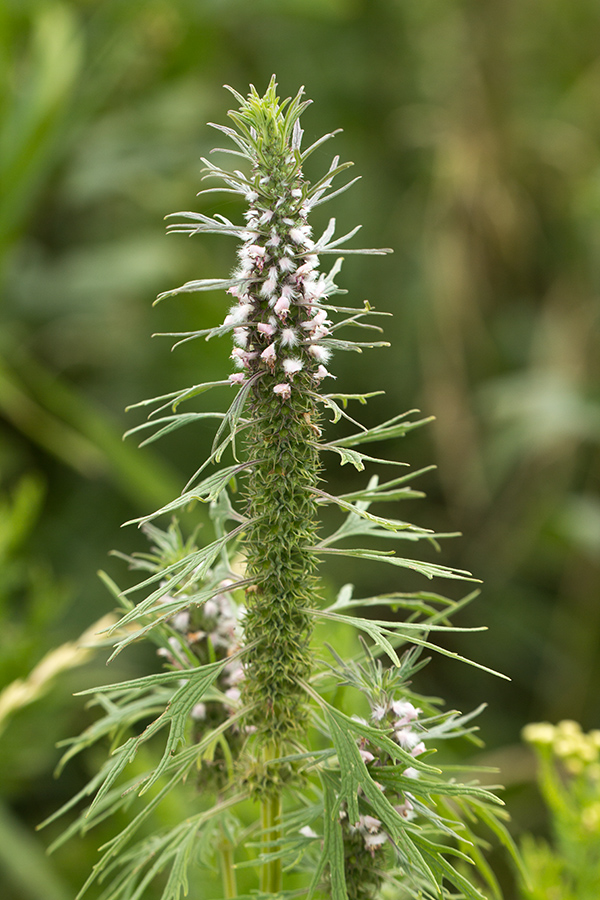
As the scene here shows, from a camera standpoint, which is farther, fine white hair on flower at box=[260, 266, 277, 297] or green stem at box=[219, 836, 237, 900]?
green stem at box=[219, 836, 237, 900]

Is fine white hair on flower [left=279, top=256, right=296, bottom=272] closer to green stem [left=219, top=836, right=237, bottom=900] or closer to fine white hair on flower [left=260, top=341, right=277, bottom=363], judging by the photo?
fine white hair on flower [left=260, top=341, right=277, bottom=363]

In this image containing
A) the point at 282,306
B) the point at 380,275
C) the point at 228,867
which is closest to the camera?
the point at 282,306

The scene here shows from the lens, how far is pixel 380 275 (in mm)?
2559

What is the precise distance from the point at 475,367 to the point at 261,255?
213 cm

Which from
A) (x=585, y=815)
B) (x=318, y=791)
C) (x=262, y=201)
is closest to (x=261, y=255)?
(x=262, y=201)

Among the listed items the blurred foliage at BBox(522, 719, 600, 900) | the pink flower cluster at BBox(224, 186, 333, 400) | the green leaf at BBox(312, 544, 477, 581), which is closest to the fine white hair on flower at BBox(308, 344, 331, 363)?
the pink flower cluster at BBox(224, 186, 333, 400)

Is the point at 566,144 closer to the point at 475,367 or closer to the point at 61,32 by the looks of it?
the point at 475,367

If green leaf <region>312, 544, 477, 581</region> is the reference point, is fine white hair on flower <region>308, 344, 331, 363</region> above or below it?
above

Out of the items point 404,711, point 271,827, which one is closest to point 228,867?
point 271,827

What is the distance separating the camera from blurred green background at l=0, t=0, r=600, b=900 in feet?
6.11

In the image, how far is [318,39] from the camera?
8.77 ft

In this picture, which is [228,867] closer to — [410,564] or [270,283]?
[410,564]

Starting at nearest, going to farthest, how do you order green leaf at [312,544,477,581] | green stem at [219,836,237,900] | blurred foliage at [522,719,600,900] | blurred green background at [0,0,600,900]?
green leaf at [312,544,477,581] → green stem at [219,836,237,900] → blurred foliage at [522,719,600,900] → blurred green background at [0,0,600,900]

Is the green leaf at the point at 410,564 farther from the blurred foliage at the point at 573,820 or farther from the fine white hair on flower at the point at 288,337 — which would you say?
the blurred foliage at the point at 573,820
